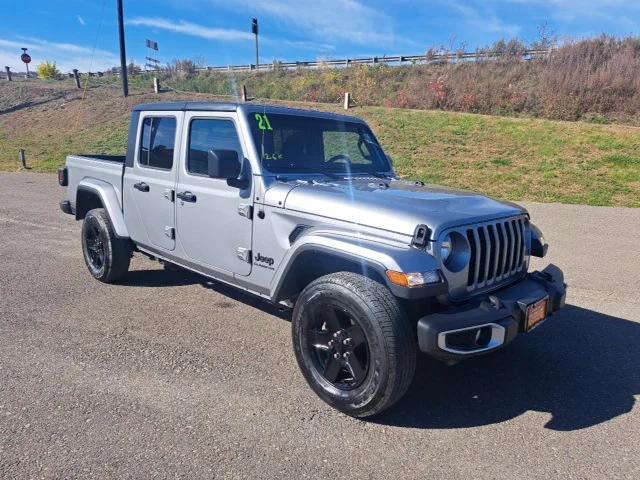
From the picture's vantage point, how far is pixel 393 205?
3068mm

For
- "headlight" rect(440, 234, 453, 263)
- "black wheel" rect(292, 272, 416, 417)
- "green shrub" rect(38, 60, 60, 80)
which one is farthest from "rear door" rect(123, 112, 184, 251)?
"green shrub" rect(38, 60, 60, 80)

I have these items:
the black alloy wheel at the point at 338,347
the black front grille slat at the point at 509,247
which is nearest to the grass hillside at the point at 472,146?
the black front grille slat at the point at 509,247

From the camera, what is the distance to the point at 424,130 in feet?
63.7

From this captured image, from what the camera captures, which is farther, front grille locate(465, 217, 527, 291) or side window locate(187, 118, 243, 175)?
side window locate(187, 118, 243, 175)

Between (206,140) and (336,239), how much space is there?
1.73 m

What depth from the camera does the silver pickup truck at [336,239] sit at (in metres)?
2.79

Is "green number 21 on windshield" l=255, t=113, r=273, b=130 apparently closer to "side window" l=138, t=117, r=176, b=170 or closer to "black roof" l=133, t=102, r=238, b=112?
"black roof" l=133, t=102, r=238, b=112

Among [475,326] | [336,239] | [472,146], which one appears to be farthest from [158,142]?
[472,146]

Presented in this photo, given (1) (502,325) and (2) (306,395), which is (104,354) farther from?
(1) (502,325)

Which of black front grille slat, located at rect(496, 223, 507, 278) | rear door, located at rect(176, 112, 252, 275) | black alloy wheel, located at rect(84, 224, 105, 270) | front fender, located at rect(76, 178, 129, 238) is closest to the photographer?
black front grille slat, located at rect(496, 223, 507, 278)

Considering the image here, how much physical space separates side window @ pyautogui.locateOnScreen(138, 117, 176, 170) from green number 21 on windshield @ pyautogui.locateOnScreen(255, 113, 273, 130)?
983 millimetres

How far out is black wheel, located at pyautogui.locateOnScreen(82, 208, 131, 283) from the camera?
5152 millimetres

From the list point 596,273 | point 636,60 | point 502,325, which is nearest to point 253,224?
point 502,325

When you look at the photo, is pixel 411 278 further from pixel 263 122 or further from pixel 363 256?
pixel 263 122
